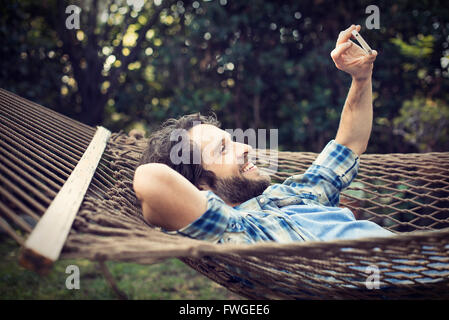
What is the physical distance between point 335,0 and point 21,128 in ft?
9.45

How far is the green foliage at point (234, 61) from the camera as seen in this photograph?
10.1ft

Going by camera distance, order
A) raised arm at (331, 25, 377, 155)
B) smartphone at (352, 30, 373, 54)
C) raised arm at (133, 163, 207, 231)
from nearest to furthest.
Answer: raised arm at (133, 163, 207, 231), smartphone at (352, 30, 373, 54), raised arm at (331, 25, 377, 155)

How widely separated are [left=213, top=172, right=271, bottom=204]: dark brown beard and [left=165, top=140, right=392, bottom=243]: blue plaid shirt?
3 cm

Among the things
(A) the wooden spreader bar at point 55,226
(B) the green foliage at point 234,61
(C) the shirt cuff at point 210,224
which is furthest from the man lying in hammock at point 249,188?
(B) the green foliage at point 234,61

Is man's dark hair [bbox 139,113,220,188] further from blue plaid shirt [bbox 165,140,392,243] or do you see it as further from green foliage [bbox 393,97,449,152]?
green foliage [bbox 393,97,449,152]

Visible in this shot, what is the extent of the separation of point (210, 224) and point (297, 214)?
0.39 m

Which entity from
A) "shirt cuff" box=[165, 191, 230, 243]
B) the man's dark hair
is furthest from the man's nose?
"shirt cuff" box=[165, 191, 230, 243]

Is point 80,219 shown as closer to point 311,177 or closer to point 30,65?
point 311,177

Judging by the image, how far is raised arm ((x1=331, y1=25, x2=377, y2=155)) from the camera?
1.38m

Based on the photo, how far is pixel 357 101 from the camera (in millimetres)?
1480

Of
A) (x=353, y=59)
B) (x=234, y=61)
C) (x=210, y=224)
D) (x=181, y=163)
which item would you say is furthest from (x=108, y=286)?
(x=234, y=61)

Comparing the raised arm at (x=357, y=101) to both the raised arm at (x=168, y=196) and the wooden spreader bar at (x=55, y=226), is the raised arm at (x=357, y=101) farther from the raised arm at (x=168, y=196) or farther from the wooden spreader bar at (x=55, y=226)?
the wooden spreader bar at (x=55, y=226)

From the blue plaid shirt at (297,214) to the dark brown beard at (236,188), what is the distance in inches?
1.2
